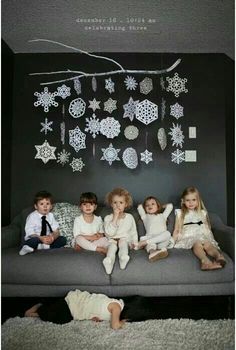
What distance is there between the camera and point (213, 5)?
156 centimetres

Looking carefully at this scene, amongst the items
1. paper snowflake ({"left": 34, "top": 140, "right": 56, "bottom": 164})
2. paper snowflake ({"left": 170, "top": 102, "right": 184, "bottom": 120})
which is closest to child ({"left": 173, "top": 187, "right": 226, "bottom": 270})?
paper snowflake ({"left": 170, "top": 102, "right": 184, "bottom": 120})

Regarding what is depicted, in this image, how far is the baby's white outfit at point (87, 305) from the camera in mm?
1642

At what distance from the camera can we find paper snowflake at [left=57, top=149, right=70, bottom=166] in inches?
74.7

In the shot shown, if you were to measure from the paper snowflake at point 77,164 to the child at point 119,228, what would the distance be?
0.22 meters

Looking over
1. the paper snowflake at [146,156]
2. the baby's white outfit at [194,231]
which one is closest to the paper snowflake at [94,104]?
the paper snowflake at [146,156]

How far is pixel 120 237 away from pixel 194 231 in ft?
1.42

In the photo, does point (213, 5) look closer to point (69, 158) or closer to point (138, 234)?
point (69, 158)

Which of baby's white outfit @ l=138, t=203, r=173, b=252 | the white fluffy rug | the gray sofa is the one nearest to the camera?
the white fluffy rug

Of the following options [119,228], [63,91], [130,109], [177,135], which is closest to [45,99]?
[63,91]

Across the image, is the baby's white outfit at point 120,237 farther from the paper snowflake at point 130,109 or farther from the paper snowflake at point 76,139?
the paper snowflake at point 130,109

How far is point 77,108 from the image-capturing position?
1897 millimetres

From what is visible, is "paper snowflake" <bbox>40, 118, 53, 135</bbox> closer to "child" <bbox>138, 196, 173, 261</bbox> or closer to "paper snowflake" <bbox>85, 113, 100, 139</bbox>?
"paper snowflake" <bbox>85, 113, 100, 139</bbox>

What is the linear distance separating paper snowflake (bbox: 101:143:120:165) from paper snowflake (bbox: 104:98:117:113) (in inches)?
8.1

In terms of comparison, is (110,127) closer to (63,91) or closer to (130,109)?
(130,109)
